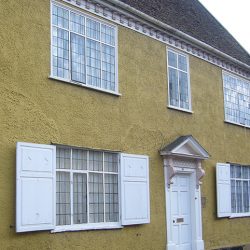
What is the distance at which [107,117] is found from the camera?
42.1 feet

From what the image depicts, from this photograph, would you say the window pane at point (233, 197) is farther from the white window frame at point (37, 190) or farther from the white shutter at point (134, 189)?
the white window frame at point (37, 190)

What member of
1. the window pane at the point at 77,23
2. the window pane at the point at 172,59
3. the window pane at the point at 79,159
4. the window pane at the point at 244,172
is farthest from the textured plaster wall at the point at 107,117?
the window pane at the point at 244,172

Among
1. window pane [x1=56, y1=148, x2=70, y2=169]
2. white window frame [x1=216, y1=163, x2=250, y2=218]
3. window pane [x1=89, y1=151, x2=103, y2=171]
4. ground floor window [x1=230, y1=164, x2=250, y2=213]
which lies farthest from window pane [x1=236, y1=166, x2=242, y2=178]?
window pane [x1=56, y1=148, x2=70, y2=169]

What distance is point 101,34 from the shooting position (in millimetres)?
13000

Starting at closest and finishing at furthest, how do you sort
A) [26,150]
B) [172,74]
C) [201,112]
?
[26,150] < [172,74] < [201,112]

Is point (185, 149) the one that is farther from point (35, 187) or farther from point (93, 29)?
point (35, 187)

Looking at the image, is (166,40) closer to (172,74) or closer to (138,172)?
(172,74)

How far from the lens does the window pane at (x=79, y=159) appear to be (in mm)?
11833

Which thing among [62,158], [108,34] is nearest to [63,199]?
[62,158]

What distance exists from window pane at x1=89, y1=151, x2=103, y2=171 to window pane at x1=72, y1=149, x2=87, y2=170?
0.20 metres

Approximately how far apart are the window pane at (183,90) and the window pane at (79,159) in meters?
4.76

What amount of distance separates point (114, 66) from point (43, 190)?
4.09m

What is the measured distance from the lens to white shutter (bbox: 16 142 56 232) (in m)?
10.1

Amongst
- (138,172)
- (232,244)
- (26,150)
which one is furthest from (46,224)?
(232,244)
